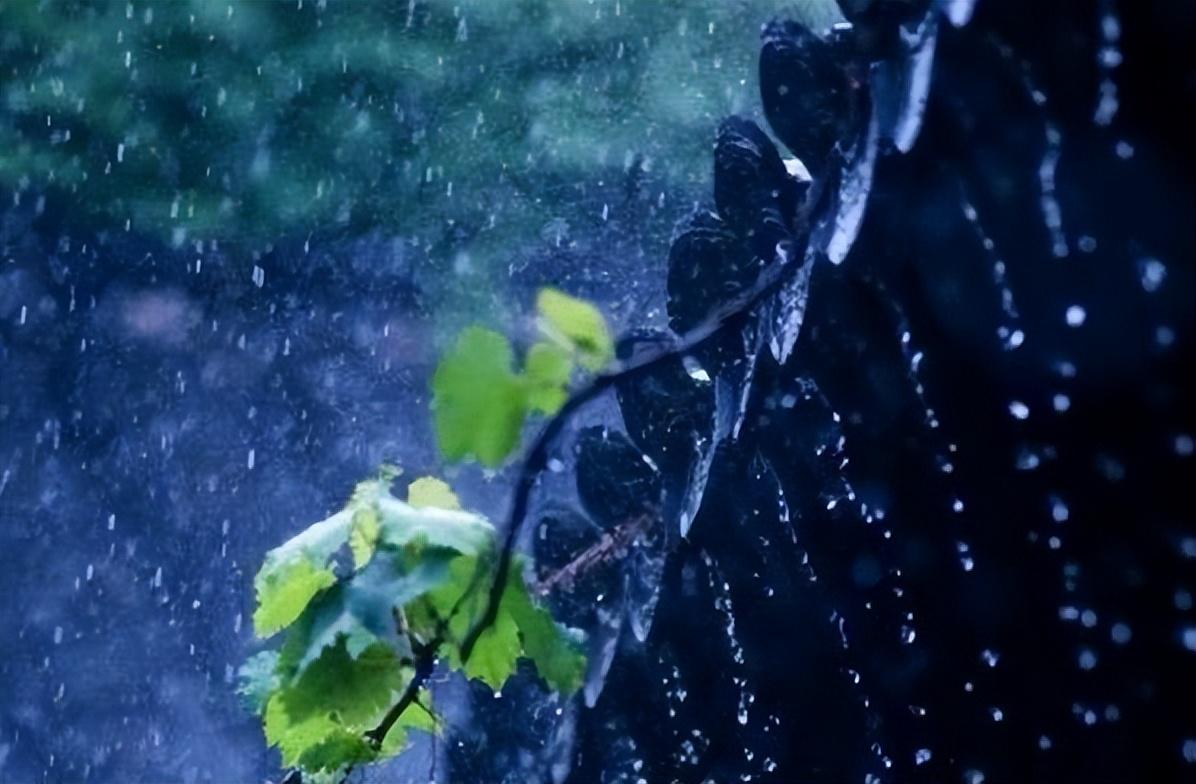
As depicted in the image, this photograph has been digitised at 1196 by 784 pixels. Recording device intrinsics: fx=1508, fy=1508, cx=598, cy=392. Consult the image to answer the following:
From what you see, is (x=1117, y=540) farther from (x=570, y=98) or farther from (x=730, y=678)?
(x=570, y=98)

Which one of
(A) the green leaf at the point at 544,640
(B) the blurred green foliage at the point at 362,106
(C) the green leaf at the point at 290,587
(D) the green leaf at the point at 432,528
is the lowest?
(B) the blurred green foliage at the point at 362,106

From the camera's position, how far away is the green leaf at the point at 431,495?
3.79 feet

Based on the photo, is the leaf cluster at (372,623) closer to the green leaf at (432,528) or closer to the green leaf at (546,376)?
the green leaf at (432,528)

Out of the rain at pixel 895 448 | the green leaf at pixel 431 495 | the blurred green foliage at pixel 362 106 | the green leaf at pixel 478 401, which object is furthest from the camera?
the blurred green foliage at pixel 362 106

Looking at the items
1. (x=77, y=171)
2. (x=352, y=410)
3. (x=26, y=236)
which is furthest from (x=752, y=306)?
(x=26, y=236)

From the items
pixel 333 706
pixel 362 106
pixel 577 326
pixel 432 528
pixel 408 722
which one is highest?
pixel 577 326

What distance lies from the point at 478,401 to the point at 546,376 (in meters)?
0.05

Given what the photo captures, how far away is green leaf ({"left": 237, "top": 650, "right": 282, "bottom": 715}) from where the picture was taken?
A: 109cm

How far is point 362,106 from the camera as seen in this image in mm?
4914

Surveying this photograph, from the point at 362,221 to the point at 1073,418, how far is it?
15.6 ft

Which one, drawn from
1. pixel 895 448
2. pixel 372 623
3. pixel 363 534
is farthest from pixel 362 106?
pixel 895 448

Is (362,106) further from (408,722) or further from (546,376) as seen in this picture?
(546,376)

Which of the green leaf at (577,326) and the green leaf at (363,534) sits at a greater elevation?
the green leaf at (577,326)

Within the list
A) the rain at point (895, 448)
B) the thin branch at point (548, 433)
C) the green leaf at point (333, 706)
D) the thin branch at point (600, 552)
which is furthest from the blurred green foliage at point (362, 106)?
the green leaf at point (333, 706)
